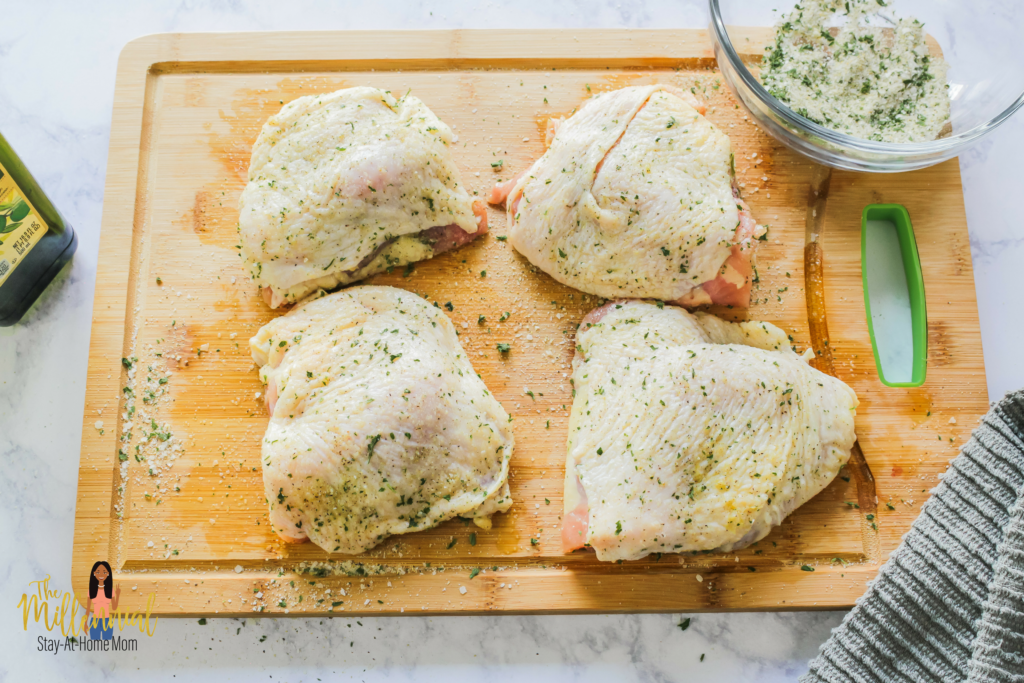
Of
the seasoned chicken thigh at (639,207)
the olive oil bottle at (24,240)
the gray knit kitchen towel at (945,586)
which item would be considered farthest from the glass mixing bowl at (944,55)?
the olive oil bottle at (24,240)

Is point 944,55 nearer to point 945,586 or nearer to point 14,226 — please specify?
point 945,586

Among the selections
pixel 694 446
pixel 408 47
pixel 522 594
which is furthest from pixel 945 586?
pixel 408 47

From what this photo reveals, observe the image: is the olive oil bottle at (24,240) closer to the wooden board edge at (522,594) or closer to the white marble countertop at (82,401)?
the white marble countertop at (82,401)

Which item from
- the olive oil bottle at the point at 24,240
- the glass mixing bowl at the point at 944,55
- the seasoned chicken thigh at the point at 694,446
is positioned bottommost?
the seasoned chicken thigh at the point at 694,446

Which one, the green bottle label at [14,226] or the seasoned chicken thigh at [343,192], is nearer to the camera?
the green bottle label at [14,226]

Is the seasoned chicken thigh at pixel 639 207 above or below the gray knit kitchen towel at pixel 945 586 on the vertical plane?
above

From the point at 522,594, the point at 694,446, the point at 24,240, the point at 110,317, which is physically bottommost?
the point at 522,594

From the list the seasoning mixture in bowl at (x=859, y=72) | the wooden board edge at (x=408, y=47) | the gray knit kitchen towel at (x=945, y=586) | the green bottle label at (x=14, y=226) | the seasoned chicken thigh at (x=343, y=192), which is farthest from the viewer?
the wooden board edge at (x=408, y=47)
